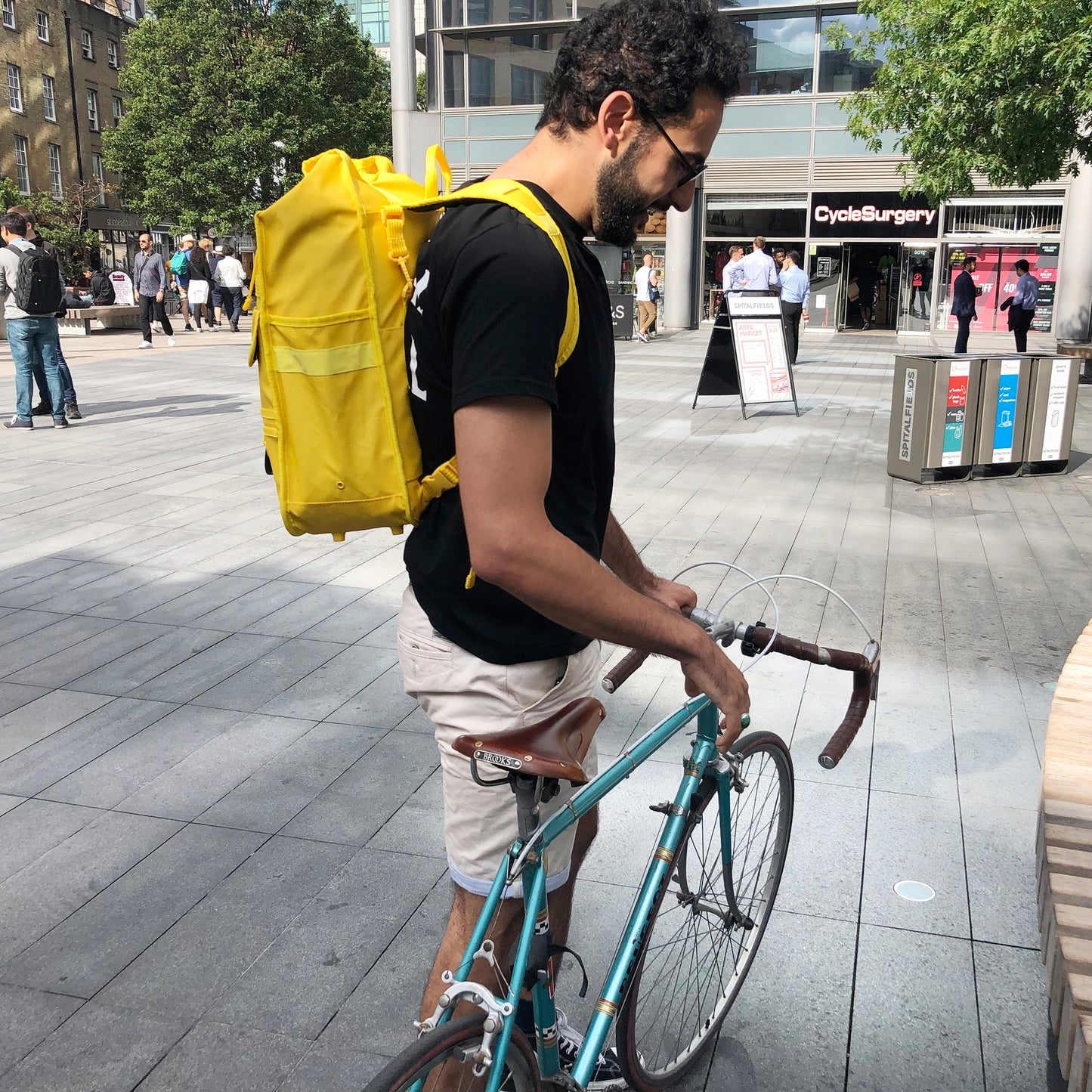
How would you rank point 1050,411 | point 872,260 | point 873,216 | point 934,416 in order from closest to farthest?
point 934,416 < point 1050,411 < point 873,216 < point 872,260

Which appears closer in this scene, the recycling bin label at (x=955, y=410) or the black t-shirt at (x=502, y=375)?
the black t-shirt at (x=502, y=375)

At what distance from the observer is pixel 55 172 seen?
48719 millimetres

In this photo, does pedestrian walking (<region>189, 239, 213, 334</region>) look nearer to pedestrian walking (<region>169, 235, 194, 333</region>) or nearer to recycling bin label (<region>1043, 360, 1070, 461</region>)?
pedestrian walking (<region>169, 235, 194, 333</region>)

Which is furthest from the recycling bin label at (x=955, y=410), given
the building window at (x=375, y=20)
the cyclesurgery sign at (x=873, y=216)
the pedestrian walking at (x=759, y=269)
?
the building window at (x=375, y=20)

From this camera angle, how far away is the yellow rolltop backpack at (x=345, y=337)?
1.64 m

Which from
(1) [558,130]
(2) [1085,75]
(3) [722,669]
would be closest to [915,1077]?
(3) [722,669]

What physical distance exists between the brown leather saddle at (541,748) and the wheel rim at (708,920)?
64 centimetres

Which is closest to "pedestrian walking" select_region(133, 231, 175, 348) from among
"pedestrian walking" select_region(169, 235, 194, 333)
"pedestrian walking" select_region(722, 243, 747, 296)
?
"pedestrian walking" select_region(169, 235, 194, 333)

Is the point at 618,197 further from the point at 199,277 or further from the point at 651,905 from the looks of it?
the point at 199,277

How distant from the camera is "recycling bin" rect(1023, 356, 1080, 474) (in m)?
9.02

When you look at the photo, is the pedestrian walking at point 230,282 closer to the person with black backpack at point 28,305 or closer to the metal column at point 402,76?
the metal column at point 402,76

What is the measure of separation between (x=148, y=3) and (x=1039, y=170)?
104 ft

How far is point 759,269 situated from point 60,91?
43913 millimetres

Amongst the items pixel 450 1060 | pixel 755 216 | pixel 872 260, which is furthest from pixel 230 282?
pixel 450 1060
